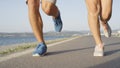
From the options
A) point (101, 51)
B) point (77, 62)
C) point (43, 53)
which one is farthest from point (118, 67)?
point (43, 53)

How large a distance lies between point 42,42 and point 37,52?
0.80 feet

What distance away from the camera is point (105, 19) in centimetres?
614

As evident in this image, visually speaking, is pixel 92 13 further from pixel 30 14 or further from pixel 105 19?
pixel 30 14

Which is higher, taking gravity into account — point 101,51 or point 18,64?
point 18,64

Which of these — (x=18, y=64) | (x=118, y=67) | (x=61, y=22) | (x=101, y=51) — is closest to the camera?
(x=118, y=67)

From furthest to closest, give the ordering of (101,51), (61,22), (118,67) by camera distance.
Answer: (61,22), (101,51), (118,67)

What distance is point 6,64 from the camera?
5.02 metres

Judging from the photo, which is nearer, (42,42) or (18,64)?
(18,64)

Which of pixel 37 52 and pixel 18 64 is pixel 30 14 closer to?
pixel 37 52

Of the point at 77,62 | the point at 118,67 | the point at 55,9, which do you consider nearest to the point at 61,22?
the point at 55,9

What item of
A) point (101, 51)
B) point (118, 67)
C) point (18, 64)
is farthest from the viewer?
point (101, 51)

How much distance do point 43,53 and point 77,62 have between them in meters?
1.12

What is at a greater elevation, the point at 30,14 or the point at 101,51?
the point at 30,14

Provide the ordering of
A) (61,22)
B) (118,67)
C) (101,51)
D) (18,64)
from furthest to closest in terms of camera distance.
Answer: (61,22)
(101,51)
(18,64)
(118,67)
